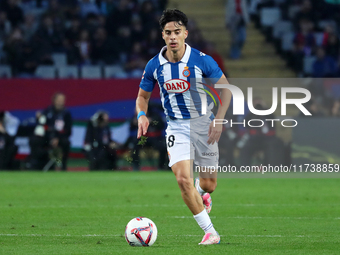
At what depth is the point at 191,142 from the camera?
6895mm

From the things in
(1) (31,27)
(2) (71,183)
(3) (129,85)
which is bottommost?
(2) (71,183)

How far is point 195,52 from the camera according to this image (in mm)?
6895

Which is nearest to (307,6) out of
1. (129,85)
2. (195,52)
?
(129,85)

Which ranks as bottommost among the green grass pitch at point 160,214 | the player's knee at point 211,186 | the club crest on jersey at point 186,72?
the green grass pitch at point 160,214

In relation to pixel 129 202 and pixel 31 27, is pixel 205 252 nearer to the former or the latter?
pixel 129 202

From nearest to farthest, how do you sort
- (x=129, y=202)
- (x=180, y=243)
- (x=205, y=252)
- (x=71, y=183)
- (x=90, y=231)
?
(x=205, y=252) → (x=180, y=243) → (x=90, y=231) → (x=129, y=202) → (x=71, y=183)

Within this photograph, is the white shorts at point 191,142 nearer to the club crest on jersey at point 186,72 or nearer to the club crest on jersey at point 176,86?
the club crest on jersey at point 176,86

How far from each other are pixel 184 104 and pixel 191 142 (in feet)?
1.33

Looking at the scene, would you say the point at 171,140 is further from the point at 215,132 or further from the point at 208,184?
the point at 208,184

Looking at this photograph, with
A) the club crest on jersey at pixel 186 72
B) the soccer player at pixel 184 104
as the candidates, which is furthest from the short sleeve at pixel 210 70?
the club crest on jersey at pixel 186 72

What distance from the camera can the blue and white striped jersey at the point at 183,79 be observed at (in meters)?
6.79

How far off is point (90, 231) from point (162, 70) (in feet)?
6.63

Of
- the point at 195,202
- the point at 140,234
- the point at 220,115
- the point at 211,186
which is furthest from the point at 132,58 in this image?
the point at 140,234

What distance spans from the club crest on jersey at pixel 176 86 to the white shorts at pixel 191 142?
0.32m
